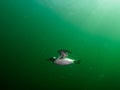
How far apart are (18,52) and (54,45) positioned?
3.80 ft

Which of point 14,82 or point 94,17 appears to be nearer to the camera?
point 94,17

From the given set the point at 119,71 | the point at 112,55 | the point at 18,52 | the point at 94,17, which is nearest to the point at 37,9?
the point at 94,17

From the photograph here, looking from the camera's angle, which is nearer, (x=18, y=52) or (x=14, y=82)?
(x=18, y=52)

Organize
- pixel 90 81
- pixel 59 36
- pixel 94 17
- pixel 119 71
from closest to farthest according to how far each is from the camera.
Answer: pixel 94 17
pixel 59 36
pixel 119 71
pixel 90 81

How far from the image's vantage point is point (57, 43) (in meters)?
6.18

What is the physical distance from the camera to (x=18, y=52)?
666cm

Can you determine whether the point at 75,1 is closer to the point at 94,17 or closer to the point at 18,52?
the point at 94,17

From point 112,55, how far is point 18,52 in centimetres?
280

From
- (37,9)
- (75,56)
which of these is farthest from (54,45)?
(37,9)

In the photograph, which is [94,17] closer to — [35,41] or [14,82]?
[35,41]

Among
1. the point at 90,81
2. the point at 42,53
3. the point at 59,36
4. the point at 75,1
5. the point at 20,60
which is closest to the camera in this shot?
the point at 75,1

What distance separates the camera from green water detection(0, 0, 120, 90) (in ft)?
17.2

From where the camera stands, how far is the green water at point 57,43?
17.2 feet

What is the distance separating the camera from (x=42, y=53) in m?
6.56
